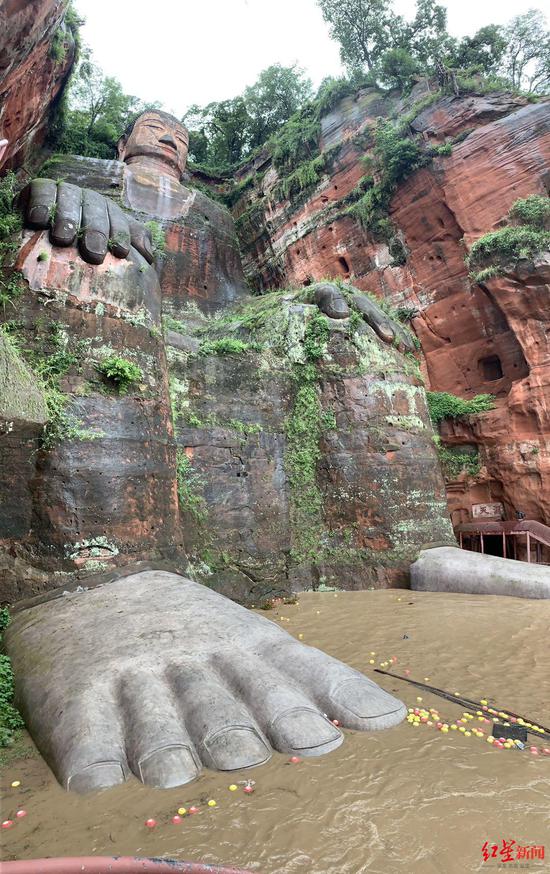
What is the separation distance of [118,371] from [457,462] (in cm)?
1007

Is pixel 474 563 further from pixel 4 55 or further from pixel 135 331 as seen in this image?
pixel 4 55

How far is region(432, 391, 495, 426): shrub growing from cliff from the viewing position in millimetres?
13052

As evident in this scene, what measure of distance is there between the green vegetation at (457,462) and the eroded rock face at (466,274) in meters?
0.19

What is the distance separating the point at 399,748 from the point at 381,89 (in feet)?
72.9

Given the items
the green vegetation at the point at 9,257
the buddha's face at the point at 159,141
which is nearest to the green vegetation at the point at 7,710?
the green vegetation at the point at 9,257

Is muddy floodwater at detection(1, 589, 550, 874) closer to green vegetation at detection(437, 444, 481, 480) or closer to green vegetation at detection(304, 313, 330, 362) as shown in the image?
green vegetation at detection(304, 313, 330, 362)

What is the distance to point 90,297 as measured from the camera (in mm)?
6418

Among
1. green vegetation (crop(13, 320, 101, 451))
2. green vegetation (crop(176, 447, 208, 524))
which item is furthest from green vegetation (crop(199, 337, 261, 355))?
green vegetation (crop(13, 320, 101, 451))

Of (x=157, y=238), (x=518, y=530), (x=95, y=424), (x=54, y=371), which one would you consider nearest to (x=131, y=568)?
(x=95, y=424)

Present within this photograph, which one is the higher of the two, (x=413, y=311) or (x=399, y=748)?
(x=413, y=311)

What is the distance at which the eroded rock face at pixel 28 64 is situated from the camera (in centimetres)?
505

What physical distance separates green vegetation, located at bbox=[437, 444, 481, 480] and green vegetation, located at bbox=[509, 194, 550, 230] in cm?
600

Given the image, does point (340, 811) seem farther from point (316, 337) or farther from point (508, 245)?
point (508, 245)

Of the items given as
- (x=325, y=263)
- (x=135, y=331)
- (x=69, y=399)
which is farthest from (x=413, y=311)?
(x=69, y=399)
